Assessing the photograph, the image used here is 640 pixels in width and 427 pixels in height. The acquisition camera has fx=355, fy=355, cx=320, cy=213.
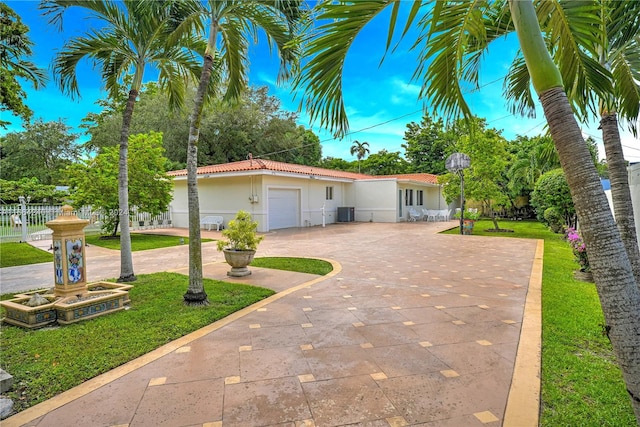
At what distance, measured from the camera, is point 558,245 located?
1229 cm

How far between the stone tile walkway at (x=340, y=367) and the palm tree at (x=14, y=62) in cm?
687

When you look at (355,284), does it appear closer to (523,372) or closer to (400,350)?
(400,350)

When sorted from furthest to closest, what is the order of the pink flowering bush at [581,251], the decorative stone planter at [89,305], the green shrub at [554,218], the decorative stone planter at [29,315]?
the green shrub at [554,218] < the pink flowering bush at [581,251] < the decorative stone planter at [89,305] < the decorative stone planter at [29,315]

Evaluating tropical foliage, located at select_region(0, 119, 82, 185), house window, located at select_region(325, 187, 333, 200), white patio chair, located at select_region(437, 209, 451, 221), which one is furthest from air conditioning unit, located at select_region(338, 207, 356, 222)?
tropical foliage, located at select_region(0, 119, 82, 185)

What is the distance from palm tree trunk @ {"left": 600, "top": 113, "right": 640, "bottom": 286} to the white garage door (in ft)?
49.4

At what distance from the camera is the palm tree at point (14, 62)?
7.20 m

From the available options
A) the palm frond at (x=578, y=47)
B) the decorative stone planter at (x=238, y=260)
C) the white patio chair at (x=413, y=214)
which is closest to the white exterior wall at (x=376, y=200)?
the white patio chair at (x=413, y=214)

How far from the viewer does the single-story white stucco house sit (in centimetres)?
1717

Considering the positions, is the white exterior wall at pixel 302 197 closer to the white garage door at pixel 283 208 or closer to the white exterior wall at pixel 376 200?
the white exterior wall at pixel 376 200

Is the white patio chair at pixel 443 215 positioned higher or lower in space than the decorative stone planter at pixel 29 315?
higher

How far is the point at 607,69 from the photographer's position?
3516 millimetres

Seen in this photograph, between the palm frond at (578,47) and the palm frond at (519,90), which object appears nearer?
the palm frond at (578,47)

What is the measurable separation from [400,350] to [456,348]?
0.62 m

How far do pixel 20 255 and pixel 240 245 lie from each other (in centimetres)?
775
